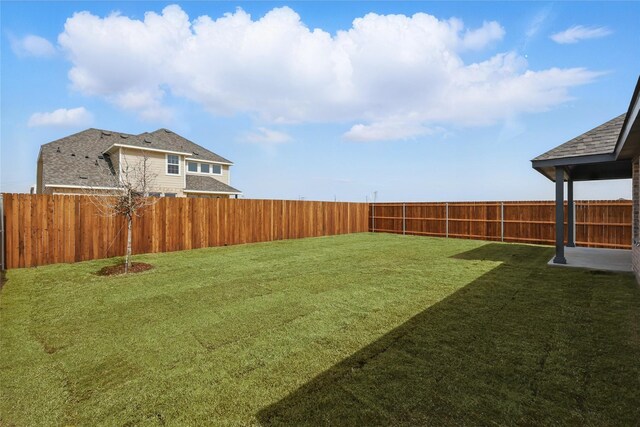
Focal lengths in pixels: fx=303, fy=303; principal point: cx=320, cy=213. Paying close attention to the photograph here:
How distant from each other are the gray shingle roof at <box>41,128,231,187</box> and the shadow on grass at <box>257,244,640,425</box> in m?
16.4

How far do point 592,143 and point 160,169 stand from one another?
63.0 feet

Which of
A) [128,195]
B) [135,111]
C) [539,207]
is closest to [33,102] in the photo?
[128,195]

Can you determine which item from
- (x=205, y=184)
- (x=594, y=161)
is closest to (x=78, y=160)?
A: (x=205, y=184)

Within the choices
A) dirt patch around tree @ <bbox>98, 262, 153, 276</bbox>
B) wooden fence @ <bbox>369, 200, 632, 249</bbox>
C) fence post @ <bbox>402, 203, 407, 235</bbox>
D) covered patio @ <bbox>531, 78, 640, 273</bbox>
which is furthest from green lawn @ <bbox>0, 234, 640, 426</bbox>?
fence post @ <bbox>402, 203, 407, 235</bbox>

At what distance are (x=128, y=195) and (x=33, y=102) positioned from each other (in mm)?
6026

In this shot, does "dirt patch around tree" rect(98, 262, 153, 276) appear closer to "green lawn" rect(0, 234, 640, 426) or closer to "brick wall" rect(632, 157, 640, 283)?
"green lawn" rect(0, 234, 640, 426)

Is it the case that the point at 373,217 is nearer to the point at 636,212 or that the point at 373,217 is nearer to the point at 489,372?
the point at 636,212

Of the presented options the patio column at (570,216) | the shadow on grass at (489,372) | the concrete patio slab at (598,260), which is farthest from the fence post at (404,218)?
the shadow on grass at (489,372)

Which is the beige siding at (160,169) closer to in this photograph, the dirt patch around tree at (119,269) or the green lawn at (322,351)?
the dirt patch around tree at (119,269)

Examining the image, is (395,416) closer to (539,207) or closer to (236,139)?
(539,207)

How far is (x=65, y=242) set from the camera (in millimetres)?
8312

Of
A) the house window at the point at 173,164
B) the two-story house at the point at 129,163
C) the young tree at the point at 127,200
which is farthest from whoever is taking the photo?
the house window at the point at 173,164

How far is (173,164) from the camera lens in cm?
1856

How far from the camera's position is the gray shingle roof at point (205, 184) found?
1928 centimetres
